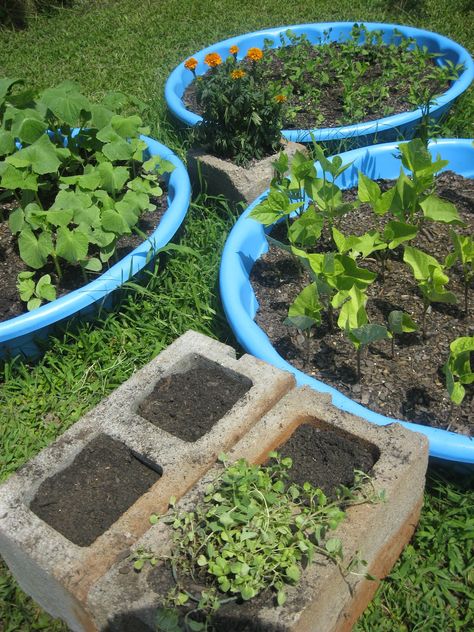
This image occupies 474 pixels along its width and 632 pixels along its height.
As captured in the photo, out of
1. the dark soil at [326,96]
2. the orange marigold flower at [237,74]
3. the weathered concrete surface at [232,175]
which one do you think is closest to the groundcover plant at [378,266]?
the weathered concrete surface at [232,175]

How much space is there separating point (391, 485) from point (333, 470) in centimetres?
16

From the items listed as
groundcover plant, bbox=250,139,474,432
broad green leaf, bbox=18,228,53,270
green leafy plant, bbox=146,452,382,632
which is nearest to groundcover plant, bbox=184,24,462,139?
groundcover plant, bbox=250,139,474,432

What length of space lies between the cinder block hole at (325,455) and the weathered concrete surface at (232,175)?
143cm

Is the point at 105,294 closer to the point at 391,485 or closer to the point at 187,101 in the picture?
the point at 391,485

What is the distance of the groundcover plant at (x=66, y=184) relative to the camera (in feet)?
7.76

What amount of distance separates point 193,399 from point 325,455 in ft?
1.36

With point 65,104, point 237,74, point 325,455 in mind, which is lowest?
point 325,455

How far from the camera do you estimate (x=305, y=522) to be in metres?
1.38

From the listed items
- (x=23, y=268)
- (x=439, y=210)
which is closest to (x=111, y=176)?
(x=23, y=268)

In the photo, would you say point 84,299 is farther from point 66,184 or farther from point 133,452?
point 133,452

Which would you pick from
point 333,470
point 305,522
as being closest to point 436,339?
point 333,470

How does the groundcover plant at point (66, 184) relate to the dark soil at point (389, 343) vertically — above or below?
above

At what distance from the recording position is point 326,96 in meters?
3.58

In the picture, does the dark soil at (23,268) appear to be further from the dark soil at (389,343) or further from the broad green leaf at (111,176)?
the dark soil at (389,343)
